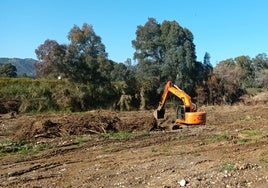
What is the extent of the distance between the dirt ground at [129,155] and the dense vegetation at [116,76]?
1359 centimetres

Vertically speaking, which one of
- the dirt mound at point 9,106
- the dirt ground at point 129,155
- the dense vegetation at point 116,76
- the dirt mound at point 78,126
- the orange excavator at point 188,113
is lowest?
the dirt ground at point 129,155

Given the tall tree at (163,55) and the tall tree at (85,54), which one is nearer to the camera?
the tall tree at (85,54)

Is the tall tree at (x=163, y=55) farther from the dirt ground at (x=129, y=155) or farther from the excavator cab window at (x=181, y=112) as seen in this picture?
the dirt ground at (x=129, y=155)

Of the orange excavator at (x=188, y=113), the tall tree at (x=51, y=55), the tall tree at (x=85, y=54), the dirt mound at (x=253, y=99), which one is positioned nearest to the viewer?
the orange excavator at (x=188, y=113)

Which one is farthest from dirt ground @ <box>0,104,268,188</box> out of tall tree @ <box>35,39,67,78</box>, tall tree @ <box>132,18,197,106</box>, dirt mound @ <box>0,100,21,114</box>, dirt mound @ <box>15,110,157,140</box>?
tall tree @ <box>132,18,197,106</box>

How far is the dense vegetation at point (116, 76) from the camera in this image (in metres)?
35.0

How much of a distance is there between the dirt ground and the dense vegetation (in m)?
13.6

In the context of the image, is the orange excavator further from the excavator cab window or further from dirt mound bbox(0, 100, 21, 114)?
dirt mound bbox(0, 100, 21, 114)

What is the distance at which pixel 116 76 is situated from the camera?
4034cm

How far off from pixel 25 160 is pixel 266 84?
5405 centimetres

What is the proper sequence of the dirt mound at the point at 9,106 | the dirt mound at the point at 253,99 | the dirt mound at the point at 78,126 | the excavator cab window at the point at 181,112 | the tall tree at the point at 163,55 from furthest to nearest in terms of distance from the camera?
1. the dirt mound at the point at 253,99
2. the tall tree at the point at 163,55
3. the dirt mound at the point at 9,106
4. the excavator cab window at the point at 181,112
5. the dirt mound at the point at 78,126

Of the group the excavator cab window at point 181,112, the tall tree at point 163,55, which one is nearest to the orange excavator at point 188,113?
the excavator cab window at point 181,112

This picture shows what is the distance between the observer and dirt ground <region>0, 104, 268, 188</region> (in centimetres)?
1005

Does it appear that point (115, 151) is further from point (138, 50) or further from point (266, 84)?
point (266, 84)
